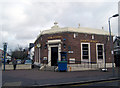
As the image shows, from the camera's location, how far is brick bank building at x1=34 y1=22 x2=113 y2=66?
63.8ft

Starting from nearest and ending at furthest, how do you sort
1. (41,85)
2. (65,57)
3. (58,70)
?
(41,85) < (58,70) < (65,57)

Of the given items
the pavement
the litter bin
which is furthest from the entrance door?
the pavement

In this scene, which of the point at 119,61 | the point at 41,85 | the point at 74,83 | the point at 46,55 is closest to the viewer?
the point at 41,85

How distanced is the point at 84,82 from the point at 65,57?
390 inches

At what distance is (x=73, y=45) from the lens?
64.6ft

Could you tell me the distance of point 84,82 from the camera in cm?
924

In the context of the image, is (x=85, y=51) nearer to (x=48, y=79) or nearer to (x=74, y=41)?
(x=74, y=41)

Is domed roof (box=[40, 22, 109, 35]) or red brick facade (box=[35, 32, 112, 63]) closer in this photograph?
red brick facade (box=[35, 32, 112, 63])

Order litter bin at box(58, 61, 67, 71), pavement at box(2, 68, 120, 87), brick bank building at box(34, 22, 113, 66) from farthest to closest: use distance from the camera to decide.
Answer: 1. brick bank building at box(34, 22, 113, 66)
2. litter bin at box(58, 61, 67, 71)
3. pavement at box(2, 68, 120, 87)

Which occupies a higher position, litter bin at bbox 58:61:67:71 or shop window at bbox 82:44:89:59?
shop window at bbox 82:44:89:59

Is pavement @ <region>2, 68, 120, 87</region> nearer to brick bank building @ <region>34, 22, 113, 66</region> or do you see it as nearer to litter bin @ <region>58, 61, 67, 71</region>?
litter bin @ <region>58, 61, 67, 71</region>

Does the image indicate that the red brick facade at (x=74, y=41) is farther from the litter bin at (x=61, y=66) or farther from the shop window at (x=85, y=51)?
the litter bin at (x=61, y=66)

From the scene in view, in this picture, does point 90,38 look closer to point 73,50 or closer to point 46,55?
point 73,50

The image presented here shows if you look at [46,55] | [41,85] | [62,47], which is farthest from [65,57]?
[41,85]
